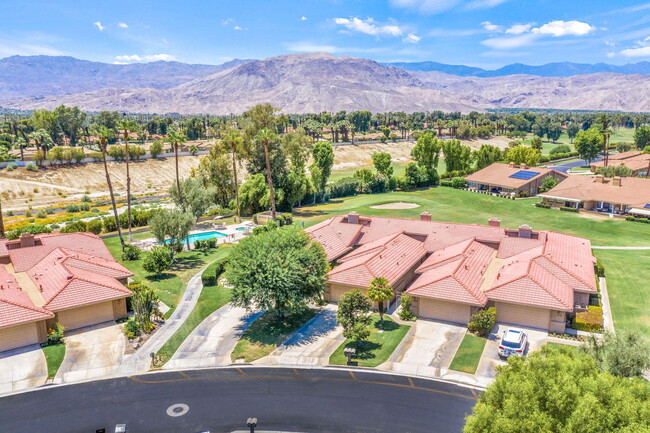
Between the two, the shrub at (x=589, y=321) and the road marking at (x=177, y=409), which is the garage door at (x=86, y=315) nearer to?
the road marking at (x=177, y=409)

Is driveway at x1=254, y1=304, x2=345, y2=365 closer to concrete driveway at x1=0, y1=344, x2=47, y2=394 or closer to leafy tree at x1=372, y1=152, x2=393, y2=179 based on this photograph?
concrete driveway at x1=0, y1=344, x2=47, y2=394

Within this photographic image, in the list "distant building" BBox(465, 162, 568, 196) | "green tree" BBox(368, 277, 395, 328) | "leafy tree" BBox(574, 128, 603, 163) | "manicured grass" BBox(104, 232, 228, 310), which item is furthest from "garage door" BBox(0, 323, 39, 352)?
"leafy tree" BBox(574, 128, 603, 163)

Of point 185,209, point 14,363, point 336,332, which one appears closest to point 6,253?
point 14,363

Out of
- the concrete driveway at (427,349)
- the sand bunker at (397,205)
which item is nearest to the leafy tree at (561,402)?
the concrete driveway at (427,349)

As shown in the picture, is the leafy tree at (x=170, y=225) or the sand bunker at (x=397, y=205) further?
the sand bunker at (x=397, y=205)

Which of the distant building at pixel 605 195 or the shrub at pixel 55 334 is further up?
the distant building at pixel 605 195

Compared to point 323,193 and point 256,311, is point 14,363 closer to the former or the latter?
point 256,311
